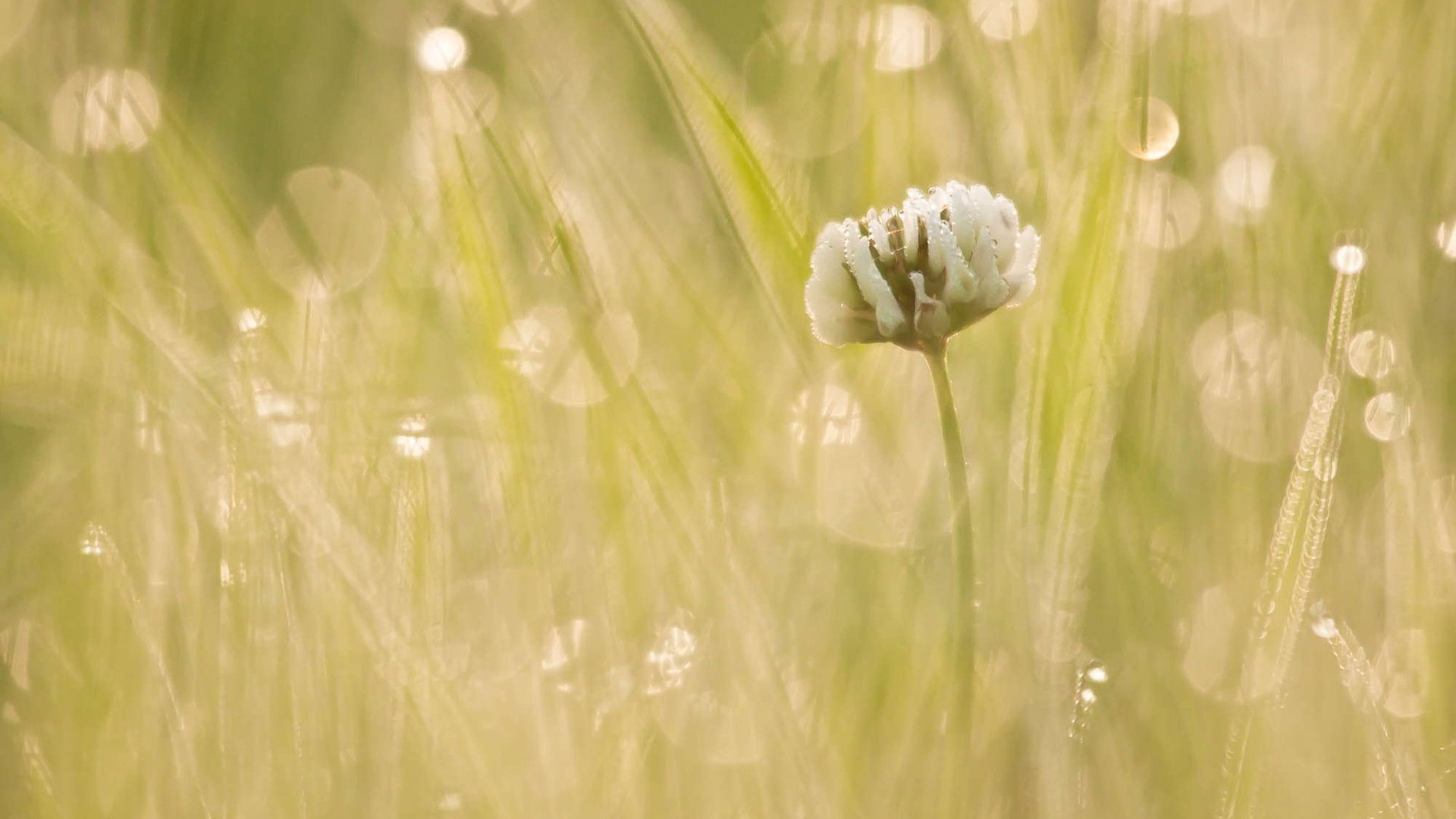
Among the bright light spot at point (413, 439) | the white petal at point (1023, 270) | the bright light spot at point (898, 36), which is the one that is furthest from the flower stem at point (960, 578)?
the bright light spot at point (898, 36)

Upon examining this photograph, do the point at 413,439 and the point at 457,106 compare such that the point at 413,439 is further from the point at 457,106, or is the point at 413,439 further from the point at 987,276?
the point at 987,276

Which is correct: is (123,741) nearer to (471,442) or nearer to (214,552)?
(214,552)

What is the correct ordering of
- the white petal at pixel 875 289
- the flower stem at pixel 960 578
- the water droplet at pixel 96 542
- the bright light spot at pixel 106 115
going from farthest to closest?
1. the bright light spot at pixel 106 115
2. the water droplet at pixel 96 542
3. the white petal at pixel 875 289
4. the flower stem at pixel 960 578

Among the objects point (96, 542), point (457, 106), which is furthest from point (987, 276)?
point (96, 542)

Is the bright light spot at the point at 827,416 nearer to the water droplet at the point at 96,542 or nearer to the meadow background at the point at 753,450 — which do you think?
the meadow background at the point at 753,450

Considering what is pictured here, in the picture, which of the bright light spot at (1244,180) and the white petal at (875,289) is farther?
the bright light spot at (1244,180)

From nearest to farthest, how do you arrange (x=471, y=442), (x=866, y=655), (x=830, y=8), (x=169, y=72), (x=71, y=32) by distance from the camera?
(x=866, y=655) < (x=471, y=442) < (x=830, y=8) < (x=169, y=72) < (x=71, y=32)

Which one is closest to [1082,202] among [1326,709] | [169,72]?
[1326,709]
